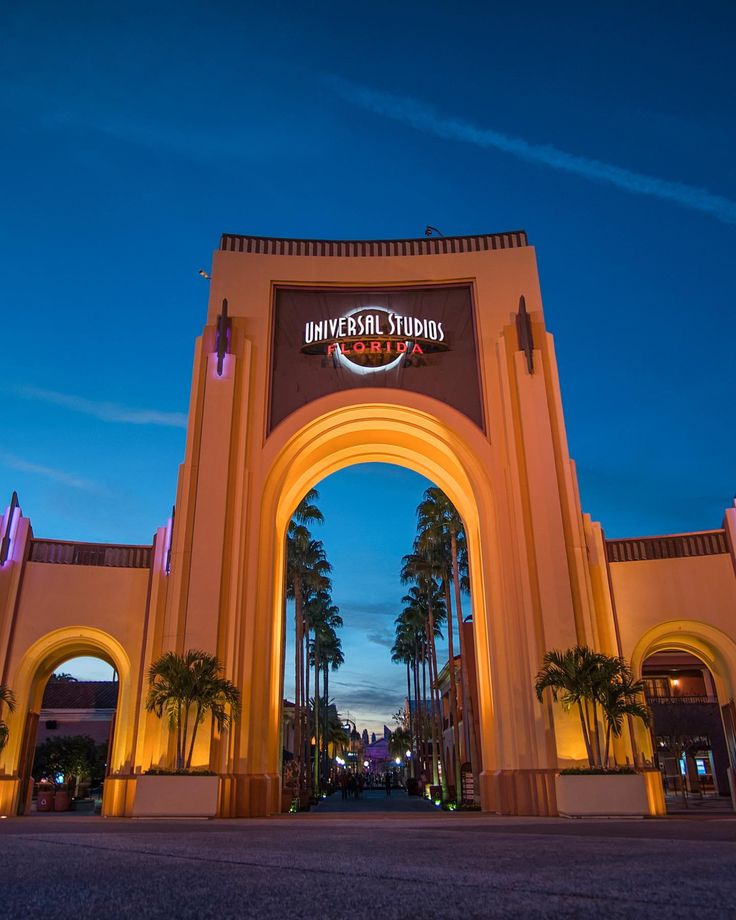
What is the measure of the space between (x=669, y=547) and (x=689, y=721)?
18185 millimetres

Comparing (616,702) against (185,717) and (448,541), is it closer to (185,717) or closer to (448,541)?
(185,717)

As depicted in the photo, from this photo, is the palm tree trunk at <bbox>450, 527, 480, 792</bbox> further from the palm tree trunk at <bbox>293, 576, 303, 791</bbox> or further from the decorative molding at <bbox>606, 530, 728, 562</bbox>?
the decorative molding at <bbox>606, 530, 728, 562</bbox>

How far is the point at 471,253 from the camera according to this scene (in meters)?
22.2

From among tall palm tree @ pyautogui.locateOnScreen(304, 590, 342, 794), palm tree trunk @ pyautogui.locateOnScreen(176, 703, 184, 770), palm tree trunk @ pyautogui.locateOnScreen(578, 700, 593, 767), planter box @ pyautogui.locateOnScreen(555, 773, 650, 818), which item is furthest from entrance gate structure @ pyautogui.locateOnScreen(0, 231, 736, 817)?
tall palm tree @ pyautogui.locateOnScreen(304, 590, 342, 794)

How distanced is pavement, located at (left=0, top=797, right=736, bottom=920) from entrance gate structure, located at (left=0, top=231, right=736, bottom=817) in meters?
10.8

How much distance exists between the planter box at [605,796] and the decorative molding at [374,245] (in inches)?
634

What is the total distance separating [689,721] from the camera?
105 ft

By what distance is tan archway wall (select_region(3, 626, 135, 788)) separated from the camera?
1791 centimetres

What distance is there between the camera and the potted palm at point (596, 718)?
1364cm

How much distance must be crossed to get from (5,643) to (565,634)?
15.0 m

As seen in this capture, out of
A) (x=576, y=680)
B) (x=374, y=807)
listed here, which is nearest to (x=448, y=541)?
(x=374, y=807)

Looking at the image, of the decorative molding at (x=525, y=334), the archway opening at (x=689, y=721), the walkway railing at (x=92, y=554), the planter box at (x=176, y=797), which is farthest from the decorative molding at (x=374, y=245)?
the archway opening at (x=689, y=721)

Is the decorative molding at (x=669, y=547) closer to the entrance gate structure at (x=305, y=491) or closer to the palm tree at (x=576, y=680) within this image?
the entrance gate structure at (x=305, y=491)

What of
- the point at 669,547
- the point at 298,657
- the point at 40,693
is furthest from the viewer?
the point at 298,657
